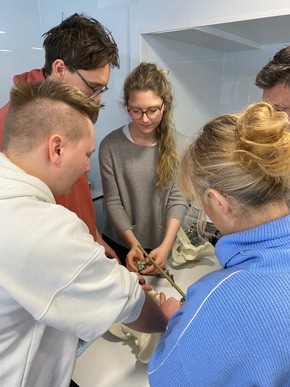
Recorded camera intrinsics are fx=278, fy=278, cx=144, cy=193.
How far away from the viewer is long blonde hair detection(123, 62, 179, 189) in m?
1.18

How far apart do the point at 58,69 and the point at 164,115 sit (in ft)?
1.65

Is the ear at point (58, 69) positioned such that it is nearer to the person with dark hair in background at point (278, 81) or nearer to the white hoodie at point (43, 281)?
the white hoodie at point (43, 281)

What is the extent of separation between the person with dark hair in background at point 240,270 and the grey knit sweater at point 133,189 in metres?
0.65

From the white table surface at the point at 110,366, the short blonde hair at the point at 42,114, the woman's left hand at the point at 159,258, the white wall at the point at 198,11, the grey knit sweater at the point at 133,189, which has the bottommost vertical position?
the white table surface at the point at 110,366

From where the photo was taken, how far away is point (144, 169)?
1.30m

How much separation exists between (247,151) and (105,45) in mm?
697

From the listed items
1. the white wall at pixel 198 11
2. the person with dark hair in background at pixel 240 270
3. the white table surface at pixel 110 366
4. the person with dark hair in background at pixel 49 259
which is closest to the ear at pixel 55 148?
the person with dark hair in background at pixel 49 259

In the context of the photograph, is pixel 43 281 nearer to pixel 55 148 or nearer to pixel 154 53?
pixel 55 148

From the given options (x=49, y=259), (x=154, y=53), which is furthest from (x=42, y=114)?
(x=154, y=53)

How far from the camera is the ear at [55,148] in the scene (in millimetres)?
634

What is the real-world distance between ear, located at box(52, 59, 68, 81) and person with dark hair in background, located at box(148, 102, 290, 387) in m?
0.59

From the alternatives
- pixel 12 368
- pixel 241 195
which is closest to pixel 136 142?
pixel 241 195

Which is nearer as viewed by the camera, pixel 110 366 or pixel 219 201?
pixel 219 201

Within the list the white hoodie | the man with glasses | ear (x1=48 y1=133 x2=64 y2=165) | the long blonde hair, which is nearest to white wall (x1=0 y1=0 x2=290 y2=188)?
the long blonde hair
